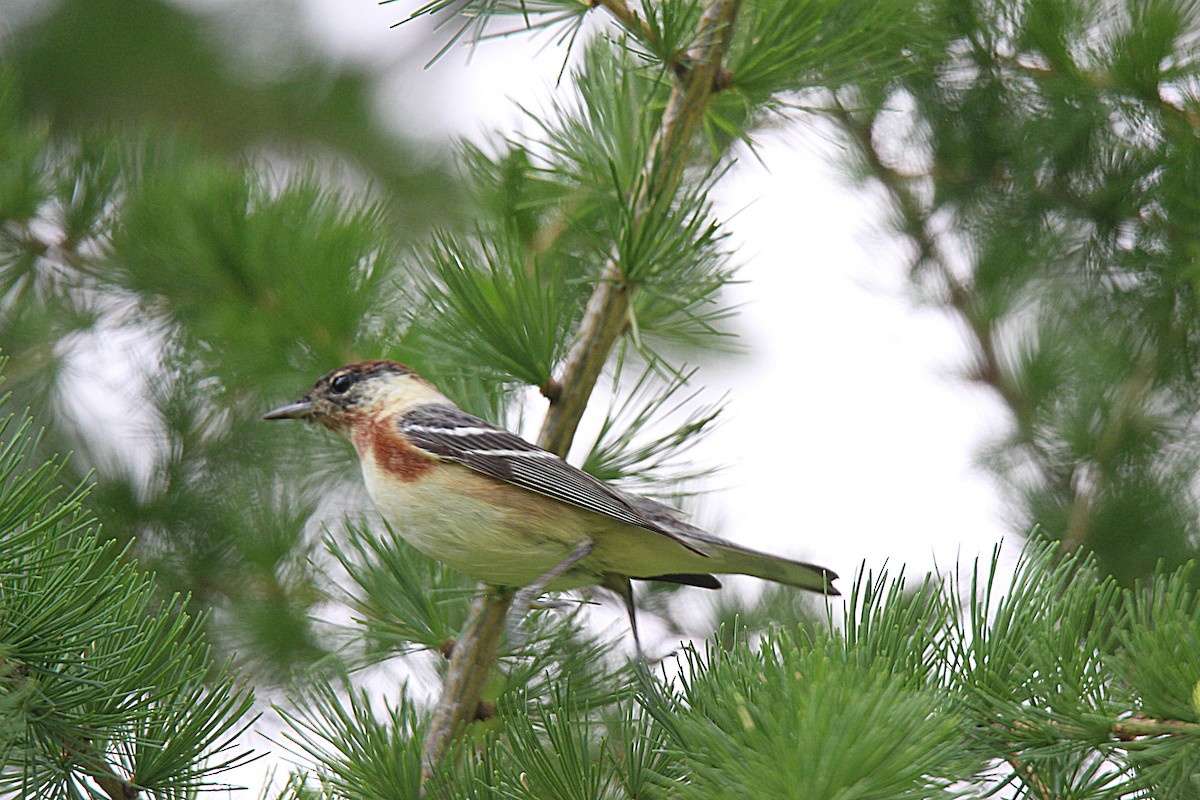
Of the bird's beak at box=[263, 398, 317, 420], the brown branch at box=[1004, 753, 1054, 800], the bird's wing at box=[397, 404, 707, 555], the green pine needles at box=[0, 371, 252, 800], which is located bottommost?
the green pine needles at box=[0, 371, 252, 800]

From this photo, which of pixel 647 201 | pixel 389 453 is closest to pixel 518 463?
pixel 389 453

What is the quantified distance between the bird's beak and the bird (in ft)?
0.32

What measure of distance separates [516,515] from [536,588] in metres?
0.25

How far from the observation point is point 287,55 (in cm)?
651

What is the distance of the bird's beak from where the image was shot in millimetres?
3357

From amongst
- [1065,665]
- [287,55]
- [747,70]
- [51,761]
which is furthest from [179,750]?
[287,55]

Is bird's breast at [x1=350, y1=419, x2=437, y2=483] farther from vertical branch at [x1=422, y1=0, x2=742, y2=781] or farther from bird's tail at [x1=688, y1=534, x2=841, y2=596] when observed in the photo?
bird's tail at [x1=688, y1=534, x2=841, y2=596]

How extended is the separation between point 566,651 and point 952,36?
2.26 meters

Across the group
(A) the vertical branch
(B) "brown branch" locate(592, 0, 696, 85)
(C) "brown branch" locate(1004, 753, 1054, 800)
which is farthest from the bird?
(C) "brown branch" locate(1004, 753, 1054, 800)

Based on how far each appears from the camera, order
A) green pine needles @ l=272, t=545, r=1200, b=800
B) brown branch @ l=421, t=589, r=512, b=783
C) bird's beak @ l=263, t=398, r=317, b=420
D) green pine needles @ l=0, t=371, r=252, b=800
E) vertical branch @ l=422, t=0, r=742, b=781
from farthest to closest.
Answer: bird's beak @ l=263, t=398, r=317, b=420 → vertical branch @ l=422, t=0, r=742, b=781 → brown branch @ l=421, t=589, r=512, b=783 → green pine needles @ l=0, t=371, r=252, b=800 → green pine needles @ l=272, t=545, r=1200, b=800

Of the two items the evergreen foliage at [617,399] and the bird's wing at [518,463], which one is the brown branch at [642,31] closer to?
the evergreen foliage at [617,399]

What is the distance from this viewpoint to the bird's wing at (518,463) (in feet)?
9.11

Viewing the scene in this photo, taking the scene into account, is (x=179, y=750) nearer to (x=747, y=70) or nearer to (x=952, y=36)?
(x=747, y=70)

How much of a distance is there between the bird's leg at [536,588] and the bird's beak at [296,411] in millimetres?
990
